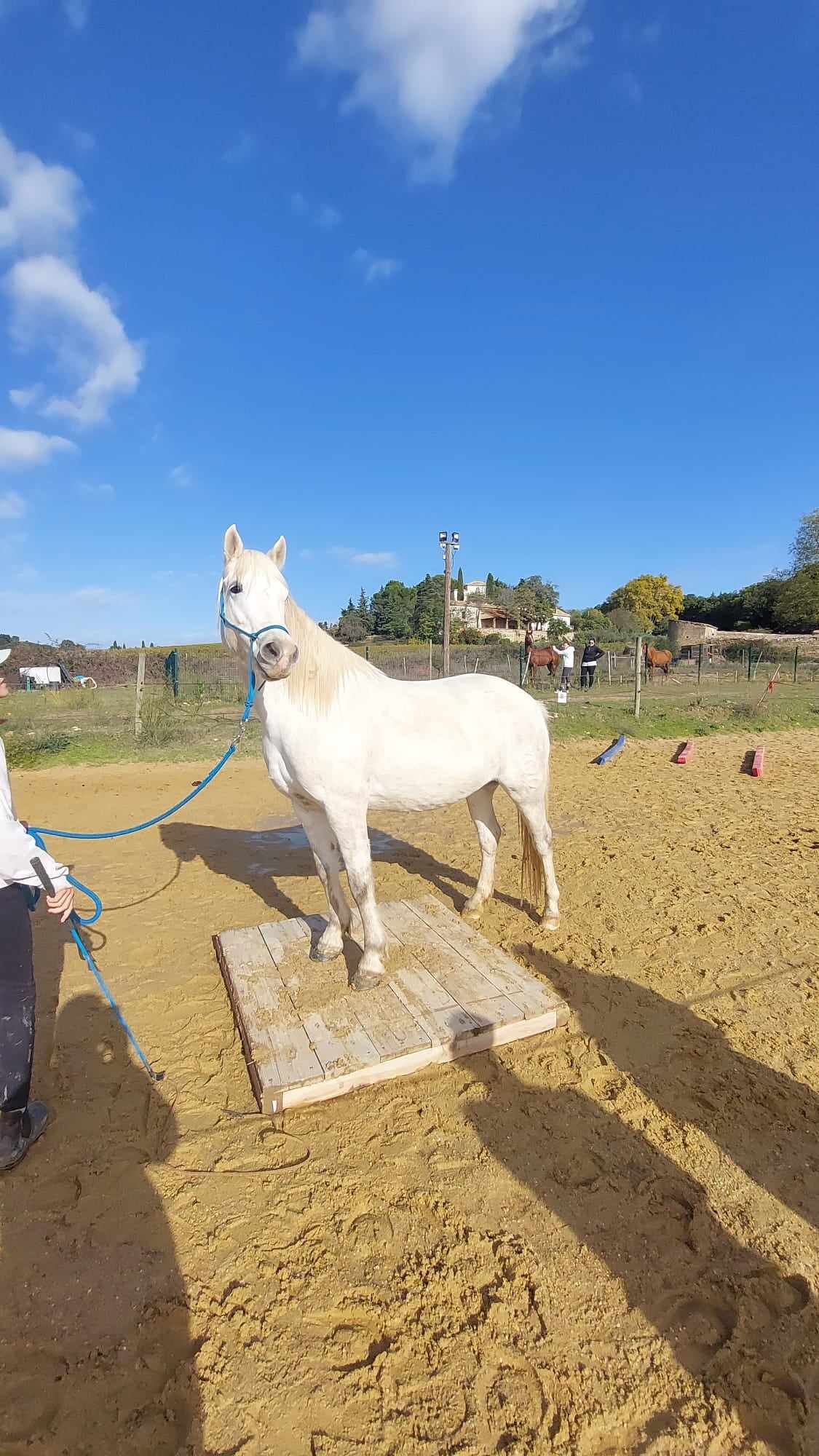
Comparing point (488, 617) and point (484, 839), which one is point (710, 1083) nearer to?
point (484, 839)

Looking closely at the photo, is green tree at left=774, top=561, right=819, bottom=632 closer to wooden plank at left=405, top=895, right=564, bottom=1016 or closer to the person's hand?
wooden plank at left=405, top=895, right=564, bottom=1016

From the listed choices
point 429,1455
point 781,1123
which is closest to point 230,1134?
point 429,1455

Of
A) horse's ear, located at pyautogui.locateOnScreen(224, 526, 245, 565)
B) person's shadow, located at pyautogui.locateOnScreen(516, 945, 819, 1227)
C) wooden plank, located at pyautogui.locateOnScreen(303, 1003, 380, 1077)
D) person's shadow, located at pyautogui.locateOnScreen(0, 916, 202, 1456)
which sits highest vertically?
horse's ear, located at pyautogui.locateOnScreen(224, 526, 245, 565)

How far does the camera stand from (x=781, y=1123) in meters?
2.48

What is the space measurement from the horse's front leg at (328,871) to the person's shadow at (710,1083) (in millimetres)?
1398

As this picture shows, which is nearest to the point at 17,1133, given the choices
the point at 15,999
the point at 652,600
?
the point at 15,999

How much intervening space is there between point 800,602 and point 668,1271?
46.2m

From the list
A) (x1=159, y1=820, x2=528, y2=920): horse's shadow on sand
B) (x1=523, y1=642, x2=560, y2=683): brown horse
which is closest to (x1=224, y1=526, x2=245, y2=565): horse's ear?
Answer: (x1=159, y1=820, x2=528, y2=920): horse's shadow on sand

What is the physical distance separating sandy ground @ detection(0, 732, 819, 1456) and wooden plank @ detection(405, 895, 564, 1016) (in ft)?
0.76

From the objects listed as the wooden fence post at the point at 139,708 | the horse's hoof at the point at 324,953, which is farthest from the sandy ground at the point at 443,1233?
the wooden fence post at the point at 139,708

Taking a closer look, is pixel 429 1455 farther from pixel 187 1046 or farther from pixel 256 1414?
pixel 187 1046

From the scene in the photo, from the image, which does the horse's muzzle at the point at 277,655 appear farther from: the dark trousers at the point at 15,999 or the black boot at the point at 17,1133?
the black boot at the point at 17,1133

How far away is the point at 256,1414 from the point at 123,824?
6.17 meters

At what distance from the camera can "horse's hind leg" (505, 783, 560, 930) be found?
391 centimetres
